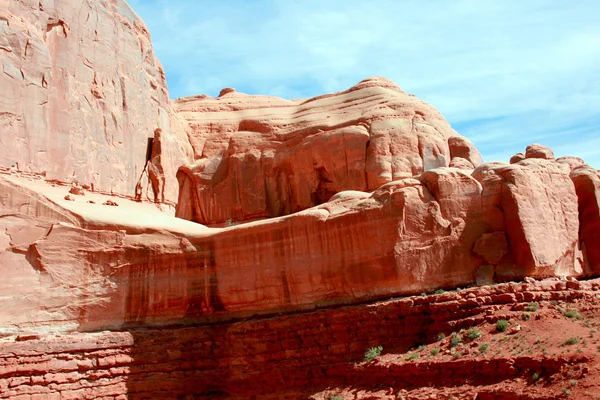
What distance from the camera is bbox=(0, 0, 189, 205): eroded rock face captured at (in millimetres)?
25422

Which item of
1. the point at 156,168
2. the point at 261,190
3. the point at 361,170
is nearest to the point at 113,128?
the point at 156,168

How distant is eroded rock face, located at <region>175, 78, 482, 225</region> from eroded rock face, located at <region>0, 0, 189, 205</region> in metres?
1.63

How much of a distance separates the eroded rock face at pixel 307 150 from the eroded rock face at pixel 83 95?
163cm

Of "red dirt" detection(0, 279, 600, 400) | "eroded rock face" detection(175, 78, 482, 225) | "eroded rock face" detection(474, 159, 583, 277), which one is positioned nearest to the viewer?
"red dirt" detection(0, 279, 600, 400)

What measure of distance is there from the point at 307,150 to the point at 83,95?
30.7 feet

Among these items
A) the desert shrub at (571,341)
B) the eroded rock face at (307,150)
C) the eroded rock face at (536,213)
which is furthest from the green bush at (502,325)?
the eroded rock face at (307,150)

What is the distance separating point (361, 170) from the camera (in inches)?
1176

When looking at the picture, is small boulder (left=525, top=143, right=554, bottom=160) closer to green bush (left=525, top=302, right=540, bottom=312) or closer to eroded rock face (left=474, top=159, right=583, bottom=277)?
eroded rock face (left=474, top=159, right=583, bottom=277)

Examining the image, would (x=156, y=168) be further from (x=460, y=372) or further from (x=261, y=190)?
(x=460, y=372)

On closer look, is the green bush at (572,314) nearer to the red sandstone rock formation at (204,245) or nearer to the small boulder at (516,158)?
the red sandstone rock formation at (204,245)

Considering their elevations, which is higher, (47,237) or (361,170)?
(361,170)

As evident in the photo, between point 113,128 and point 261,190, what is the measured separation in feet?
22.4

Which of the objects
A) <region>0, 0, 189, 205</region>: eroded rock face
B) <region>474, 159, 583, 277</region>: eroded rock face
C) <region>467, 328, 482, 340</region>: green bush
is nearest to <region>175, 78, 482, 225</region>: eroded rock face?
<region>0, 0, 189, 205</region>: eroded rock face

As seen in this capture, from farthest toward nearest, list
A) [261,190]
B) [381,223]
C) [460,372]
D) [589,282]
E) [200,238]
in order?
[261,190]
[200,238]
[381,223]
[589,282]
[460,372]
